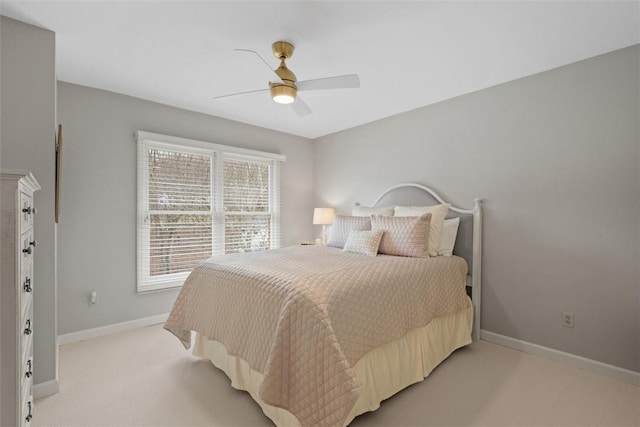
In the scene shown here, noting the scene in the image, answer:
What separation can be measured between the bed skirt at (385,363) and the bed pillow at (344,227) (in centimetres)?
122

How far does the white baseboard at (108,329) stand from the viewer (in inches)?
113

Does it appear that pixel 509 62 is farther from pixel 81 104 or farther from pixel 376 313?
pixel 81 104

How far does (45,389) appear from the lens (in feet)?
6.71

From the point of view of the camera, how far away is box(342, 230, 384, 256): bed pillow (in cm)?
286

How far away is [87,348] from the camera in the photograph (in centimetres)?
276

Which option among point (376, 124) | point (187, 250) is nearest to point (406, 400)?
point (187, 250)

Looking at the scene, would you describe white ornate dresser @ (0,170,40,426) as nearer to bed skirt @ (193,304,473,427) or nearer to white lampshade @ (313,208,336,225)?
bed skirt @ (193,304,473,427)

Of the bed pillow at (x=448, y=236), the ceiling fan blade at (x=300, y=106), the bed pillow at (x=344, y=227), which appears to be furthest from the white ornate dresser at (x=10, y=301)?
the bed pillow at (x=448, y=236)

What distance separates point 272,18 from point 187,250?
9.04 feet

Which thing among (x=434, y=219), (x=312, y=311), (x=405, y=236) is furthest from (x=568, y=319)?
(x=312, y=311)

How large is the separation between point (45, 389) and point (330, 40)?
307cm

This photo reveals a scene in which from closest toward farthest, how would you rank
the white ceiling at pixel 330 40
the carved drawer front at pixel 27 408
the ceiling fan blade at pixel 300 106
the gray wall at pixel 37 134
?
the carved drawer front at pixel 27 408 < the white ceiling at pixel 330 40 < the gray wall at pixel 37 134 < the ceiling fan blade at pixel 300 106

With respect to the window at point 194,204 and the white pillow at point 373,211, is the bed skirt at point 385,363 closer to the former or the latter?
the white pillow at point 373,211

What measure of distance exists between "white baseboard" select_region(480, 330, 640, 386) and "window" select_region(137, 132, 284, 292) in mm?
3009
